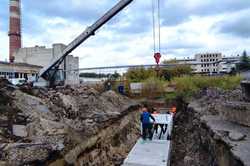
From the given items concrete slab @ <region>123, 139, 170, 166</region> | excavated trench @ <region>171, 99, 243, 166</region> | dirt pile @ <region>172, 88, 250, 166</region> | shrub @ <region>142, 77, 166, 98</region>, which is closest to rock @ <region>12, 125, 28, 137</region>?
concrete slab @ <region>123, 139, 170, 166</region>

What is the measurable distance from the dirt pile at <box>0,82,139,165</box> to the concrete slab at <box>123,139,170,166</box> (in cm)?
142

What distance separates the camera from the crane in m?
14.7

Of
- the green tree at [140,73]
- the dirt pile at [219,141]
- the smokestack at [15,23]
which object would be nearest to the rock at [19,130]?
the dirt pile at [219,141]

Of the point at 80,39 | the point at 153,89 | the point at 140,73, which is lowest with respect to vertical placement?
the point at 153,89

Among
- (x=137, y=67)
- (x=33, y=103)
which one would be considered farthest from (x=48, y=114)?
(x=137, y=67)

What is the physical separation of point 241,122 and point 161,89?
13.4 meters

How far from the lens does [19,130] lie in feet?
22.5

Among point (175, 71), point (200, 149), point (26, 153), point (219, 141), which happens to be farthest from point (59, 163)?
point (175, 71)

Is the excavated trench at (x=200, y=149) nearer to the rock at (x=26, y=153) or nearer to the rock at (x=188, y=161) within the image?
the rock at (x=188, y=161)

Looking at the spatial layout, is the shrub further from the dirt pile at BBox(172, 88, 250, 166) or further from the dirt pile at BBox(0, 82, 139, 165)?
the dirt pile at BBox(172, 88, 250, 166)

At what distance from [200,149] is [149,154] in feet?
9.78

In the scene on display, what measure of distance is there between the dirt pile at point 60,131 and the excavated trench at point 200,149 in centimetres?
186

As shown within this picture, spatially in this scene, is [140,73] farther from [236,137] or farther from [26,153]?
[26,153]

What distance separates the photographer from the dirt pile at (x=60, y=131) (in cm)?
570
